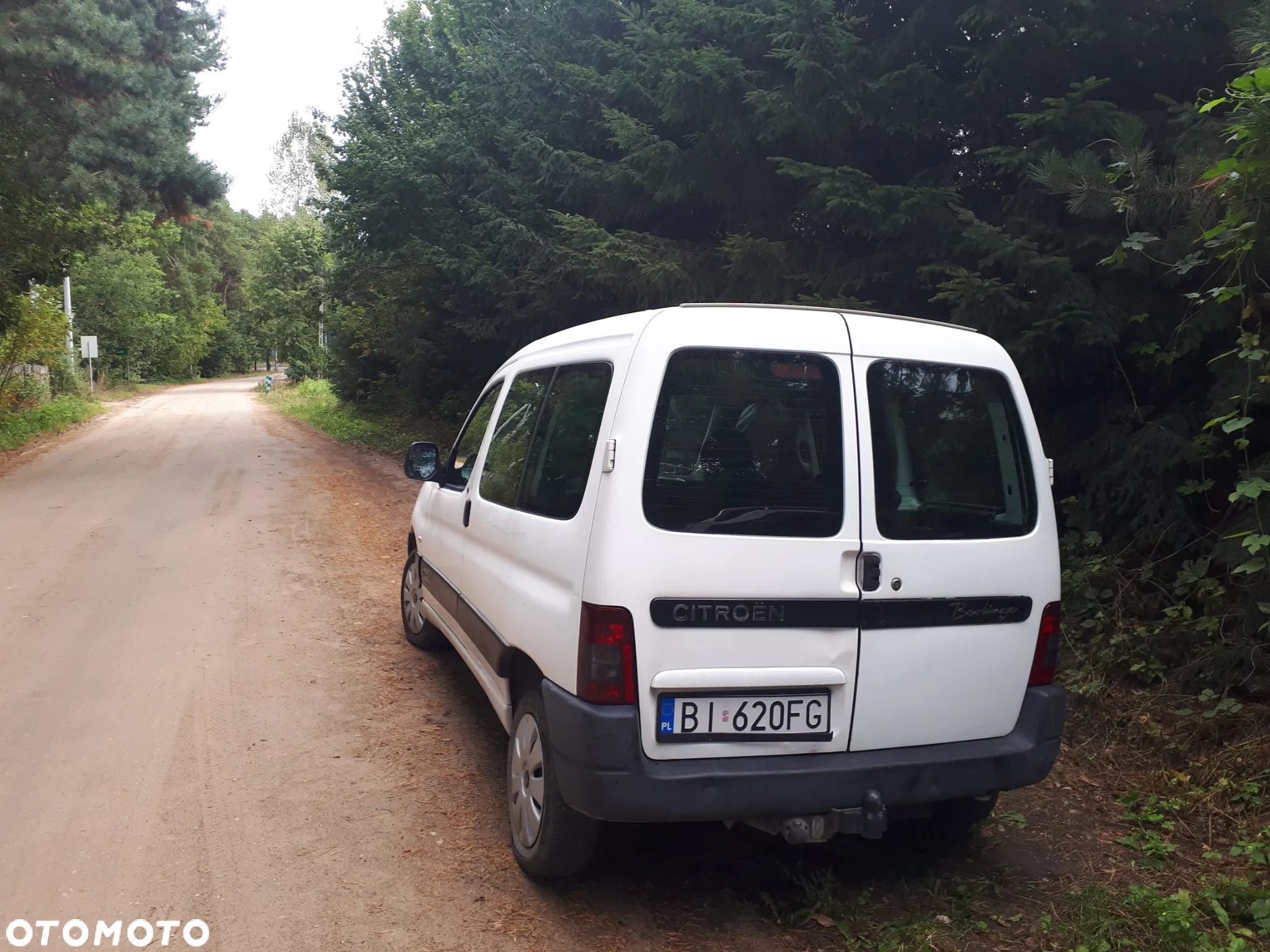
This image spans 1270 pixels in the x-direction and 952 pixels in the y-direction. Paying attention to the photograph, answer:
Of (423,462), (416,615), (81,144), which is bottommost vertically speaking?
(416,615)

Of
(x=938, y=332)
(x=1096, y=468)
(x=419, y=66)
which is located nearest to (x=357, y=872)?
(x=938, y=332)

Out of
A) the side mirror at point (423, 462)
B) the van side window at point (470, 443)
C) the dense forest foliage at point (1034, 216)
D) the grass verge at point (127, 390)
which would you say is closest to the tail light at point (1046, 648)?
the dense forest foliage at point (1034, 216)

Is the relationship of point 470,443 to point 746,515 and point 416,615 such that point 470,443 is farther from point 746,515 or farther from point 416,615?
point 746,515

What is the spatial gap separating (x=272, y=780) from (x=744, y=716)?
2.53m

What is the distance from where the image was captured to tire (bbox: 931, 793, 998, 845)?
3.87 metres

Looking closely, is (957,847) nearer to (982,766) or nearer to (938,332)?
(982,766)

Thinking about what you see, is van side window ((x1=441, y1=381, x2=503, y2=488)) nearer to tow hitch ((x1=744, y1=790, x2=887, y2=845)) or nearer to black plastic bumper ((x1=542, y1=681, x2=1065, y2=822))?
black plastic bumper ((x1=542, y1=681, x2=1065, y2=822))

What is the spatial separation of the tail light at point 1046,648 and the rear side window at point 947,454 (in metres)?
0.33

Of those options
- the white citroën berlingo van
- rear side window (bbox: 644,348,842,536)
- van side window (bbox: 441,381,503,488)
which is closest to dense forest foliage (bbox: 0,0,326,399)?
van side window (bbox: 441,381,503,488)

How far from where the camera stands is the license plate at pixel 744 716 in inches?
124

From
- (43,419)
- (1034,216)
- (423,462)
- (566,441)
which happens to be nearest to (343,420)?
(43,419)

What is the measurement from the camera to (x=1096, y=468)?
659cm

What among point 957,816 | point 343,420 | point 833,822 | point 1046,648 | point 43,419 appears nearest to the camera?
point 833,822

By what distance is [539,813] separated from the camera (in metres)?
3.62
